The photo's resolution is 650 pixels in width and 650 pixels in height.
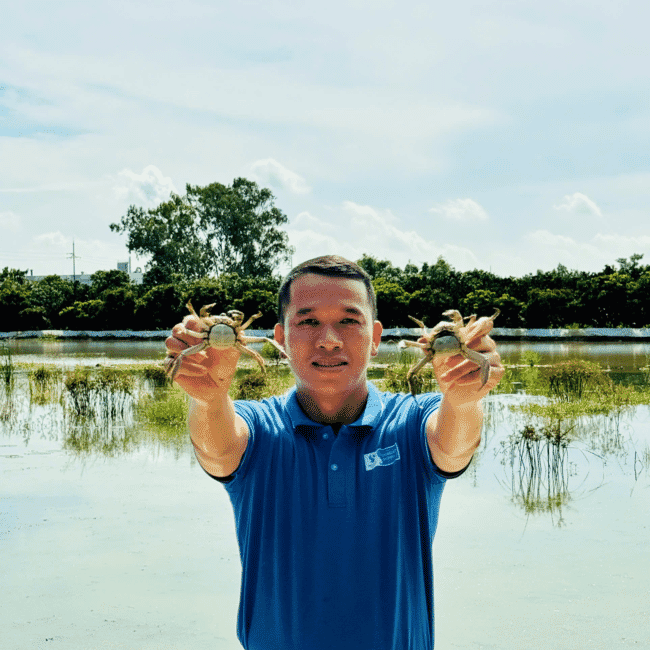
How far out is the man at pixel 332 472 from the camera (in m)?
1.72

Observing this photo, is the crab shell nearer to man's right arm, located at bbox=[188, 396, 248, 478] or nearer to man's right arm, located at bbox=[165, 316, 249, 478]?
man's right arm, located at bbox=[165, 316, 249, 478]

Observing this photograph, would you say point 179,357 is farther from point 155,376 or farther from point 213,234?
point 213,234

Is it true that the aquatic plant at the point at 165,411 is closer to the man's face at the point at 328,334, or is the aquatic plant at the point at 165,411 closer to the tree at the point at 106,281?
the man's face at the point at 328,334

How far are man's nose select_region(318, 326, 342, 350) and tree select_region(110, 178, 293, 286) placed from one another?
50.8m

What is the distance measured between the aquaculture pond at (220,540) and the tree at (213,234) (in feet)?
136

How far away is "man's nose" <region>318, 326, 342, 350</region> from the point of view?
1.80m

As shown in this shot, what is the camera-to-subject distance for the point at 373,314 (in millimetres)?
2018

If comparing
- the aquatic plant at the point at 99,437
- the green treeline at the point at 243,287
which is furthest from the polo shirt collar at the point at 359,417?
the green treeline at the point at 243,287

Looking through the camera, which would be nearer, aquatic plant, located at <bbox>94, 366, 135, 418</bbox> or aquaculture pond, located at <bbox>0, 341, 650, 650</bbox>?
aquaculture pond, located at <bbox>0, 341, 650, 650</bbox>

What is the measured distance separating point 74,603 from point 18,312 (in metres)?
44.5

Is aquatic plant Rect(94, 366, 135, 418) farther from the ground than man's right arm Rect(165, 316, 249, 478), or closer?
closer

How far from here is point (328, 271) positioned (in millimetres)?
1902

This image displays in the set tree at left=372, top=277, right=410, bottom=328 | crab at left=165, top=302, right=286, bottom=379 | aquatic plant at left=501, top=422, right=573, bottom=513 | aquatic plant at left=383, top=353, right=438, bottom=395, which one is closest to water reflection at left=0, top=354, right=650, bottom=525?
aquatic plant at left=501, top=422, right=573, bottom=513

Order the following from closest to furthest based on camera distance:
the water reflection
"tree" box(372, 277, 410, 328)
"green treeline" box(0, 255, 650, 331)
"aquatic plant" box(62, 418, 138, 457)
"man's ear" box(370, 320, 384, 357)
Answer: "man's ear" box(370, 320, 384, 357)
the water reflection
"aquatic plant" box(62, 418, 138, 457)
"green treeline" box(0, 255, 650, 331)
"tree" box(372, 277, 410, 328)
